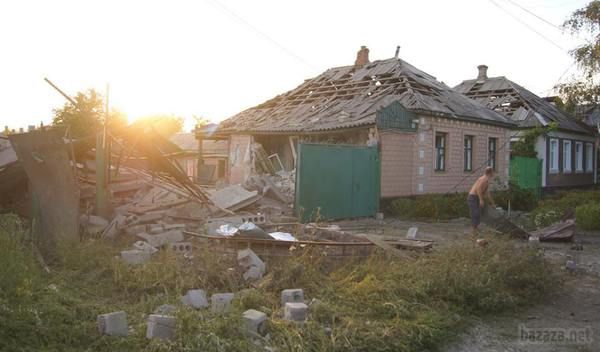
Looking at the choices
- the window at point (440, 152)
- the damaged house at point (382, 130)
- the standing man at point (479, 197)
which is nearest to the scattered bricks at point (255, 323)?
the standing man at point (479, 197)

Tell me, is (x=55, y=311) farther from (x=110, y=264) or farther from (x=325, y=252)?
(x=325, y=252)

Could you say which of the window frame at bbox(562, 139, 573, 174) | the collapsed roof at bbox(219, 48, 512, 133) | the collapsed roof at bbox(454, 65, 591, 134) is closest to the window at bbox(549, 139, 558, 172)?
the collapsed roof at bbox(454, 65, 591, 134)

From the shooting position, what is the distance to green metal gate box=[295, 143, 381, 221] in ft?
44.1

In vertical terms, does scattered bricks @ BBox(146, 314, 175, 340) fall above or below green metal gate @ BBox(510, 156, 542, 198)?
below

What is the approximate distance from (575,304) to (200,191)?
22.7 ft

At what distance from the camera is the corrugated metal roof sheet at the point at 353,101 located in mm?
16984

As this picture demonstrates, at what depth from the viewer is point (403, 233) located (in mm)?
12320

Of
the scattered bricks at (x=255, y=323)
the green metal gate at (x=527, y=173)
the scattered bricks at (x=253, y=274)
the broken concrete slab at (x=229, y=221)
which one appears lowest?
the scattered bricks at (x=255, y=323)

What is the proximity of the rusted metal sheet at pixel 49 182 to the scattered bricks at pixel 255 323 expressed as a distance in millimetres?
4179

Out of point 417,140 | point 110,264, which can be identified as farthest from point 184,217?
point 417,140

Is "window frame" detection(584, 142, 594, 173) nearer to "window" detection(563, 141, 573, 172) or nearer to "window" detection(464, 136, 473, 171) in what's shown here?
"window" detection(563, 141, 573, 172)

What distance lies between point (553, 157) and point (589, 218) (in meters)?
12.6

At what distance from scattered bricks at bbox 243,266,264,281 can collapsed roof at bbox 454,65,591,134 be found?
20.3 metres
